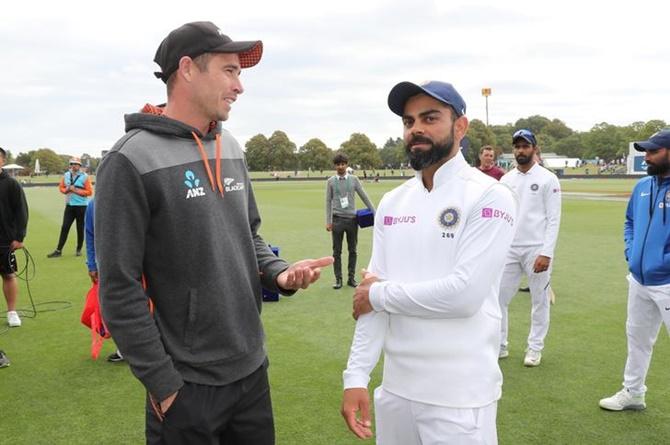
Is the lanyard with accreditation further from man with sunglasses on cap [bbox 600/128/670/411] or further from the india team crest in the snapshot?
the india team crest

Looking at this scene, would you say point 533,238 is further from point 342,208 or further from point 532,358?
point 342,208

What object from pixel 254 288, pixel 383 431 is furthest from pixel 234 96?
pixel 383 431

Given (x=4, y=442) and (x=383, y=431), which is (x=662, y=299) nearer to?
(x=383, y=431)

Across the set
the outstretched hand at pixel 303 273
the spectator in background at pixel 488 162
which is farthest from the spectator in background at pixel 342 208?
the outstretched hand at pixel 303 273

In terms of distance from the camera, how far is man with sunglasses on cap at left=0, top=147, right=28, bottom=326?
734 centimetres

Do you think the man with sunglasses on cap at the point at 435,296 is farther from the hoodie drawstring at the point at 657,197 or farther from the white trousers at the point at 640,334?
the white trousers at the point at 640,334

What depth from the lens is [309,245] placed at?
1512cm

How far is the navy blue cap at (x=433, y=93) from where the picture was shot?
2546 mm

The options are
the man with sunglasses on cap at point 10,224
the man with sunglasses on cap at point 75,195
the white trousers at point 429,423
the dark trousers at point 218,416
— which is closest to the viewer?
the dark trousers at point 218,416

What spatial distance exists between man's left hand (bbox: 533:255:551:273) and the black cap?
4529mm

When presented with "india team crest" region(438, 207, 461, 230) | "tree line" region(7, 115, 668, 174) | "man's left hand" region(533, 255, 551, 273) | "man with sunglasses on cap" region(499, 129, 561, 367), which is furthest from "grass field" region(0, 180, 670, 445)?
"tree line" region(7, 115, 668, 174)

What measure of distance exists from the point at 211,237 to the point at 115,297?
42 centimetres

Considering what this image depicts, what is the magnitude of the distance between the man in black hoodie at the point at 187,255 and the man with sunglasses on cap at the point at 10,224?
6122mm

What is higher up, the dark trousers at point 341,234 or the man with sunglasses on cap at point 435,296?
the man with sunglasses on cap at point 435,296
